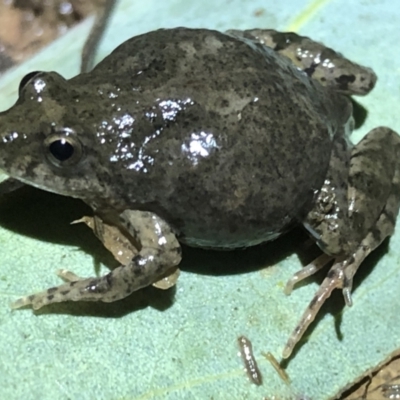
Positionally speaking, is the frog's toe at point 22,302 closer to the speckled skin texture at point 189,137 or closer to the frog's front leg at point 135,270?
the frog's front leg at point 135,270

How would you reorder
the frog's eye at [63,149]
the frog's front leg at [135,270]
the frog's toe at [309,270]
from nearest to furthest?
the frog's eye at [63,149], the frog's front leg at [135,270], the frog's toe at [309,270]

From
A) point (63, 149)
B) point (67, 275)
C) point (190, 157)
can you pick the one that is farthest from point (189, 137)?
point (67, 275)

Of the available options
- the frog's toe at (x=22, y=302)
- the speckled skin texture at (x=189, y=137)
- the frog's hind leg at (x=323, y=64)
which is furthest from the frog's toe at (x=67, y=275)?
the frog's hind leg at (x=323, y=64)

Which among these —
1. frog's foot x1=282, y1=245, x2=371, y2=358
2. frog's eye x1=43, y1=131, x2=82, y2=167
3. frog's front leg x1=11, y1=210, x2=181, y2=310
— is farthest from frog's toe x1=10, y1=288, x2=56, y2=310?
frog's foot x1=282, y1=245, x2=371, y2=358

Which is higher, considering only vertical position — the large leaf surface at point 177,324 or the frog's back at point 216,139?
the frog's back at point 216,139

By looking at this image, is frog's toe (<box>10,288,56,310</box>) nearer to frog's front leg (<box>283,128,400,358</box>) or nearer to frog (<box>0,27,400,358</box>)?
frog (<box>0,27,400,358</box>)

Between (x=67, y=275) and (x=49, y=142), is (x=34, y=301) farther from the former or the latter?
(x=49, y=142)

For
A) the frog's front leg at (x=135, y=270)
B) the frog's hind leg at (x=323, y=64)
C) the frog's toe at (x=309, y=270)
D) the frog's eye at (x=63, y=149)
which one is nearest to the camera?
the frog's eye at (x=63, y=149)
